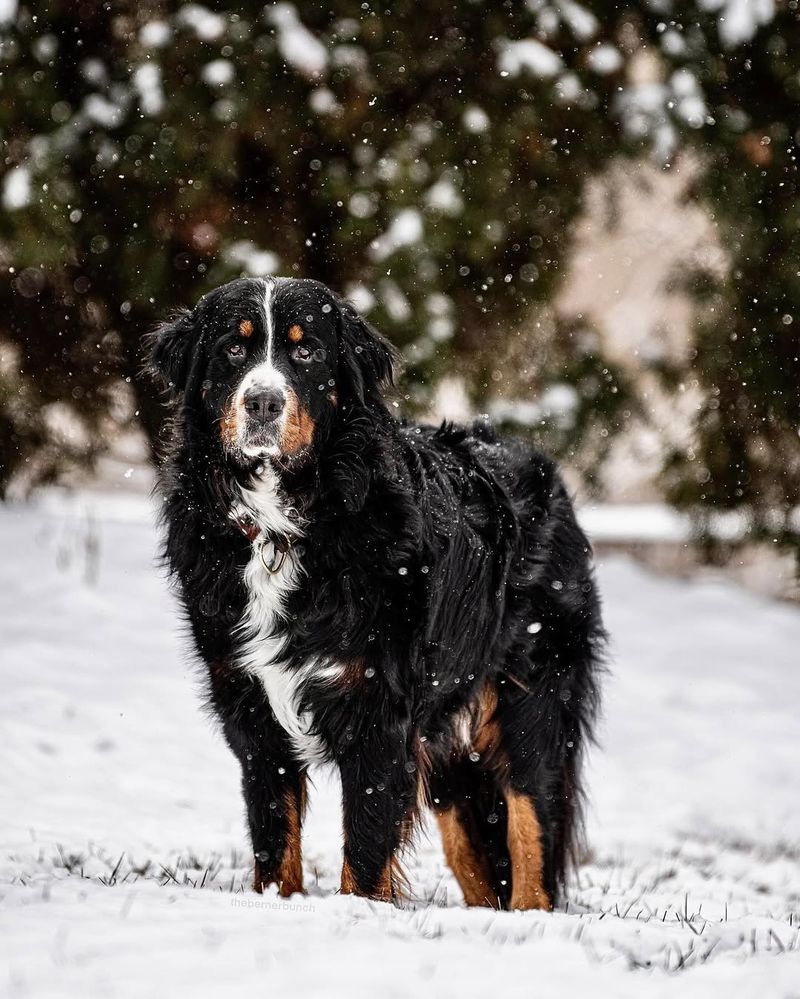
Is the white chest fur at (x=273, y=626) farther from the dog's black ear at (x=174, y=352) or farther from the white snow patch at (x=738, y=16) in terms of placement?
the white snow patch at (x=738, y=16)

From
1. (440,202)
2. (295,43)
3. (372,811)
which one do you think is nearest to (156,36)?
(295,43)

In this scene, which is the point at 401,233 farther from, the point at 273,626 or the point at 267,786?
the point at 267,786

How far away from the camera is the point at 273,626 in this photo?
12.5 ft

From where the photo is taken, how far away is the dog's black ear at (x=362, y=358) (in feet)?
13.5

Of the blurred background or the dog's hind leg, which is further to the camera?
the blurred background

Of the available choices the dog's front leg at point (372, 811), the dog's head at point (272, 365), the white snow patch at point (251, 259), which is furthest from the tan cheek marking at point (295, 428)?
the white snow patch at point (251, 259)

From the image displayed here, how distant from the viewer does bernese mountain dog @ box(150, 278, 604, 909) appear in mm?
3795

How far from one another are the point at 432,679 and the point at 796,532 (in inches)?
247

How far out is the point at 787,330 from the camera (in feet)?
29.5

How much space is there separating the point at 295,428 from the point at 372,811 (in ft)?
4.32

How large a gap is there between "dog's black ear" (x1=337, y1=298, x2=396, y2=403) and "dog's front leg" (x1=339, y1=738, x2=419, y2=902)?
4.10 feet

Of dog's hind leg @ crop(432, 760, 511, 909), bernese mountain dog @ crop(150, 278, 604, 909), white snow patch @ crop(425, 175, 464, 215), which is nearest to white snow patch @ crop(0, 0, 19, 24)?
white snow patch @ crop(425, 175, 464, 215)

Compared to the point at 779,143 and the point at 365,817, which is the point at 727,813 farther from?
the point at 779,143

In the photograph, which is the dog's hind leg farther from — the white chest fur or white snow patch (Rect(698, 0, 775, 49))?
white snow patch (Rect(698, 0, 775, 49))
